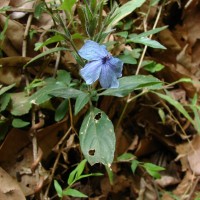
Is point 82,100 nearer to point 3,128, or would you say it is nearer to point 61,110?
point 61,110

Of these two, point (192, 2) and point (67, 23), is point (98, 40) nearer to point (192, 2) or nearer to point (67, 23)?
point (67, 23)

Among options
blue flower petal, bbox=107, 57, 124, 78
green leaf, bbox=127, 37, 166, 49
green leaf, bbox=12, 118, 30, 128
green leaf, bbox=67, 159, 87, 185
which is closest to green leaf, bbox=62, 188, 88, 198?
green leaf, bbox=67, 159, 87, 185

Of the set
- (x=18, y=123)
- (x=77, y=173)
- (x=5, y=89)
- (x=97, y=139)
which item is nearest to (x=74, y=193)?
(x=77, y=173)

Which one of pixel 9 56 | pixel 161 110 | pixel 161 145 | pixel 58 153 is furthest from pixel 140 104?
pixel 9 56

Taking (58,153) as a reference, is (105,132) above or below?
above

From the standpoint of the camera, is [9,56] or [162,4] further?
[162,4]

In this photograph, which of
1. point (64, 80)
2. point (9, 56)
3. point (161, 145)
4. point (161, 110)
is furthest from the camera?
point (161, 145)

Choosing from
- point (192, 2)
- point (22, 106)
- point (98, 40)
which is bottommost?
point (22, 106)
